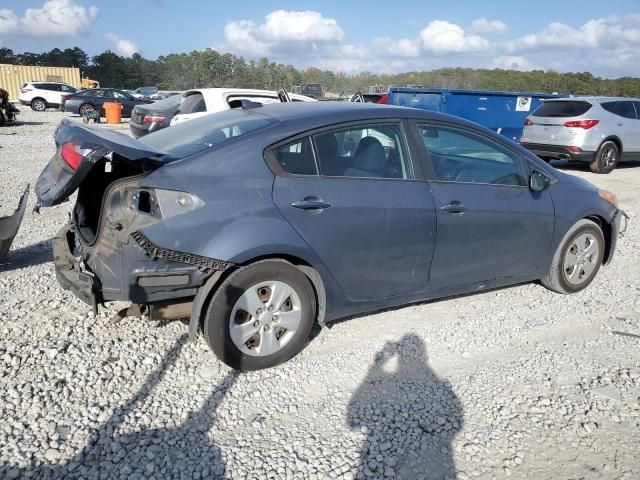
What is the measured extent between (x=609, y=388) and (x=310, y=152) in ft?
7.97

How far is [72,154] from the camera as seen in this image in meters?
3.29

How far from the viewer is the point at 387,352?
374cm

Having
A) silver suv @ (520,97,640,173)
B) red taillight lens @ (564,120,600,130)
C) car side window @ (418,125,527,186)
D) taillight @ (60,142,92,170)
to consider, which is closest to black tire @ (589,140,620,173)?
silver suv @ (520,97,640,173)

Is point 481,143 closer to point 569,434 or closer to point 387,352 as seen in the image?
point 387,352

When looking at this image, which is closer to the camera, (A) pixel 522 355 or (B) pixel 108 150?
(B) pixel 108 150

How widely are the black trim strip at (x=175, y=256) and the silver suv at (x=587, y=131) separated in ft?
35.4

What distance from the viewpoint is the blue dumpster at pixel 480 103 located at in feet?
46.3

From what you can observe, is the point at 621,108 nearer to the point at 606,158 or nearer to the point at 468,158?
the point at 606,158

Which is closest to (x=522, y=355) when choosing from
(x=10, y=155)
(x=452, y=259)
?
(x=452, y=259)

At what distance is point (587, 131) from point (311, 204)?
1057cm

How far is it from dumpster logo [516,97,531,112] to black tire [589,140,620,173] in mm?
3373

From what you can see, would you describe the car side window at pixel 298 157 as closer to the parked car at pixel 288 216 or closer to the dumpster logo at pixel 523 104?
the parked car at pixel 288 216

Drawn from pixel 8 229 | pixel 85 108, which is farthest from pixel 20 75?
pixel 8 229

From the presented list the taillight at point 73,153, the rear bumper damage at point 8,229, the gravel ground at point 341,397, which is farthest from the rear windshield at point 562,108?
the taillight at point 73,153
